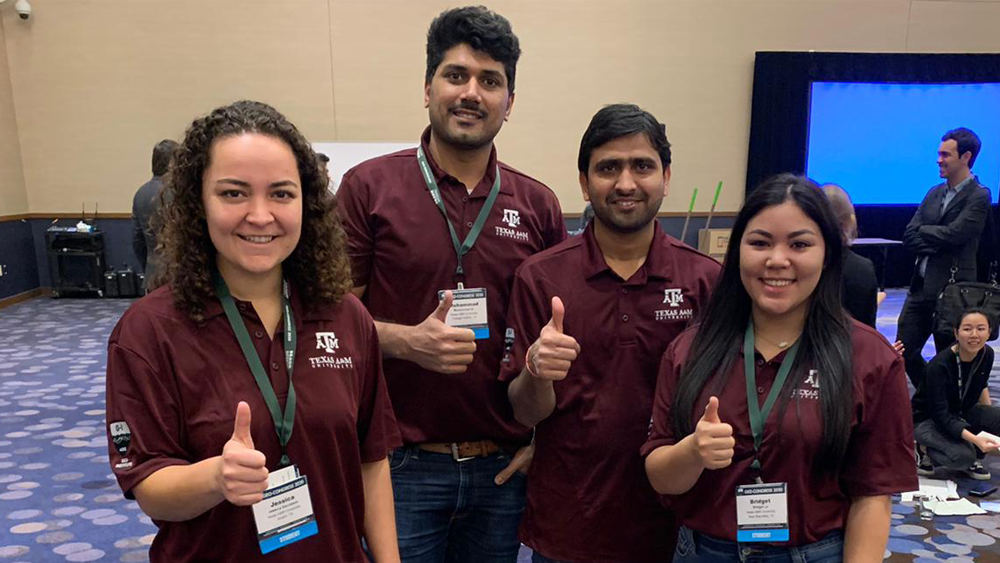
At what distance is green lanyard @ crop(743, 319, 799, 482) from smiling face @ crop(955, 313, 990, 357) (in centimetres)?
280

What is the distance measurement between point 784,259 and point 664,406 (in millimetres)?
408

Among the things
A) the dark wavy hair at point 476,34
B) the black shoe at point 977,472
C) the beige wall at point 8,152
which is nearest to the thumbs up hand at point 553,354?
the dark wavy hair at point 476,34

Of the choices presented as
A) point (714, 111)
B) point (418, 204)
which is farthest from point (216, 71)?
point (418, 204)

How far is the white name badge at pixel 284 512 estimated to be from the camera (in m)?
1.14

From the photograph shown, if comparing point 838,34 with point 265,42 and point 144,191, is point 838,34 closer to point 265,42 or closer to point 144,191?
point 265,42

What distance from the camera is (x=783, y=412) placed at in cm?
138

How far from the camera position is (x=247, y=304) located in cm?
121

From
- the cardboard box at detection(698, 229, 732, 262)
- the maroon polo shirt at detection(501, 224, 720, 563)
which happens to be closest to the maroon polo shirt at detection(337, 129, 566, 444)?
the maroon polo shirt at detection(501, 224, 720, 563)

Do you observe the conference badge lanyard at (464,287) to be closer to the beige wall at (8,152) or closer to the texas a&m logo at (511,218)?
the texas a&m logo at (511,218)

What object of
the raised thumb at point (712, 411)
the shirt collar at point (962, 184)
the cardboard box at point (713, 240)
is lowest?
the cardboard box at point (713, 240)

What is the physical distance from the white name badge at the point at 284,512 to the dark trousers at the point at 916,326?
431 centimetres

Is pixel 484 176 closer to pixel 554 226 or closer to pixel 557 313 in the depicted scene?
pixel 554 226

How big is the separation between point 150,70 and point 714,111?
274 inches

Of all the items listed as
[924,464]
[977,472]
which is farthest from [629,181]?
[977,472]
